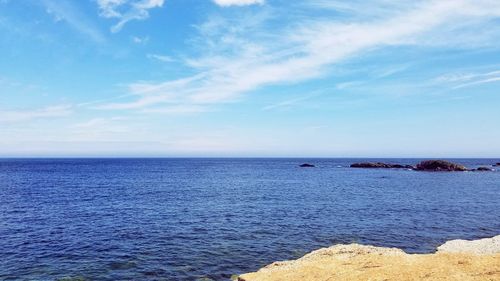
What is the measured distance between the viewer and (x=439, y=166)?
162875 mm

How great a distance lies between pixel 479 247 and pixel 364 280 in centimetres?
1972

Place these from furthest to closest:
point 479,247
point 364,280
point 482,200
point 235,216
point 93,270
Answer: point 482,200
point 235,216
point 479,247
point 93,270
point 364,280

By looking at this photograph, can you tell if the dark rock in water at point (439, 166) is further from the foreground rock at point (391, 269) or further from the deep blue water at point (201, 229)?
the foreground rock at point (391, 269)

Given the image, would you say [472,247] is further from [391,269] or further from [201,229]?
[201,229]

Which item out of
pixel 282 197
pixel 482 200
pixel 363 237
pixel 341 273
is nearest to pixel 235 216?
pixel 363 237

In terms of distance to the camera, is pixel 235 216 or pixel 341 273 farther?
pixel 235 216

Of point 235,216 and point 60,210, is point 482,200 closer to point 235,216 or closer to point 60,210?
point 235,216

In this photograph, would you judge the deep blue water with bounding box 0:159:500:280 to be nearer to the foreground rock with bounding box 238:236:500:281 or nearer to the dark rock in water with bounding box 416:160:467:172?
the foreground rock with bounding box 238:236:500:281

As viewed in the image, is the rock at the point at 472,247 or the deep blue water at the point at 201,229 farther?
the rock at the point at 472,247

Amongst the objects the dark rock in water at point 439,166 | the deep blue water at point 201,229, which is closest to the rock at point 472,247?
the deep blue water at point 201,229

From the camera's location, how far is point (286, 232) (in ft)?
135

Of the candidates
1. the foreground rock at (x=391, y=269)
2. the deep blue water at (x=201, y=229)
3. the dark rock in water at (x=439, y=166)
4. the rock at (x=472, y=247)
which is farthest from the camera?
the dark rock in water at (x=439, y=166)

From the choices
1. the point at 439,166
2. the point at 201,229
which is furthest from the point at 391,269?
the point at 439,166

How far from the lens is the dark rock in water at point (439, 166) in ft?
517
